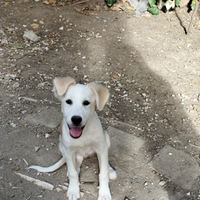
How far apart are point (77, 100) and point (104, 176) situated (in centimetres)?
102

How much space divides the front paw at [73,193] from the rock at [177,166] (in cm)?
103

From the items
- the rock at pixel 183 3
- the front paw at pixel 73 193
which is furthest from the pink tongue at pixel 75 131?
the rock at pixel 183 3

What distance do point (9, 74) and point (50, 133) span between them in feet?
5.41

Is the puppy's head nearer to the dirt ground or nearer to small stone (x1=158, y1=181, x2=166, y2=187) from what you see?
the dirt ground

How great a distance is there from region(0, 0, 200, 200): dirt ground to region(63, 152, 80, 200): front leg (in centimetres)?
15

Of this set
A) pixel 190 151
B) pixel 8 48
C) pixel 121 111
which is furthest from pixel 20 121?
pixel 190 151

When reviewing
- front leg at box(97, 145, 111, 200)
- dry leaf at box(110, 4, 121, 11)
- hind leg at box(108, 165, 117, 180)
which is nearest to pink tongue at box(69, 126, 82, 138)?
front leg at box(97, 145, 111, 200)

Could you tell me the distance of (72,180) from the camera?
3.03m

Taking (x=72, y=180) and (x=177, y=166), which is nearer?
(x=72, y=180)

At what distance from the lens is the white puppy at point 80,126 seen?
8.27 feet

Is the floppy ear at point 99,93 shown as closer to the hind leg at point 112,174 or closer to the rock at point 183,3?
the hind leg at point 112,174

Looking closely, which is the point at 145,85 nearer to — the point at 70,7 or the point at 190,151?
the point at 190,151

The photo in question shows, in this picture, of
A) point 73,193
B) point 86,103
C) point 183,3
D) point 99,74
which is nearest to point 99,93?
point 86,103

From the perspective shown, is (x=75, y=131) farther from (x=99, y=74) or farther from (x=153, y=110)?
(x=99, y=74)
